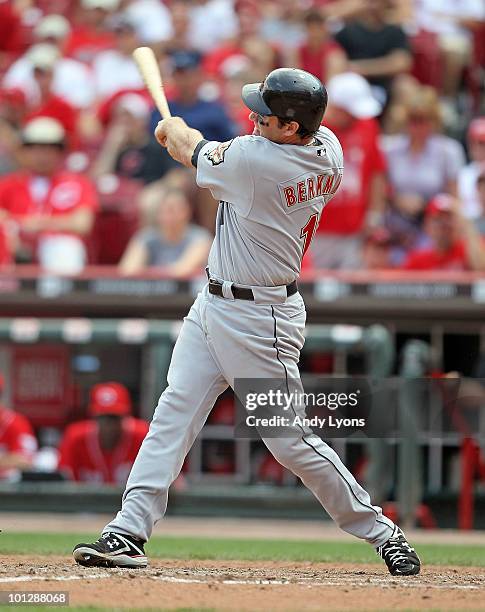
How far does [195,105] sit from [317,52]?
1.53 meters

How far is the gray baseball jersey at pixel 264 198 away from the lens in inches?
195

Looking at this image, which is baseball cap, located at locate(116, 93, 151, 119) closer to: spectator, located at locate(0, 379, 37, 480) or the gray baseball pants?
spectator, located at locate(0, 379, 37, 480)

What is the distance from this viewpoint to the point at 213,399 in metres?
5.19

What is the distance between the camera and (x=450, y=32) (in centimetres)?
1259

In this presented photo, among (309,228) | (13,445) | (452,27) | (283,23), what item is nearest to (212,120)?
(283,23)

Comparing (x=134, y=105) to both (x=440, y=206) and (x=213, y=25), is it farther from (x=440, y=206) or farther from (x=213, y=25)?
(x=440, y=206)

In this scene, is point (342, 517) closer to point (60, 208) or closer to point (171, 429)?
point (171, 429)

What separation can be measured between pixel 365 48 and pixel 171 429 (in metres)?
7.82

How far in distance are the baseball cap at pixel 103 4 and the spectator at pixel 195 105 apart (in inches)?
102

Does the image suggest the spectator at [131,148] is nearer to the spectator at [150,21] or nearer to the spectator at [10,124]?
the spectator at [10,124]

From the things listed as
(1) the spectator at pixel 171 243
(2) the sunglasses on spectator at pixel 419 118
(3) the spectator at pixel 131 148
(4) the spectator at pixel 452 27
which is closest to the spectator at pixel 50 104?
(3) the spectator at pixel 131 148

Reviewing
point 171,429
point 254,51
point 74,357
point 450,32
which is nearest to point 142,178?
point 254,51

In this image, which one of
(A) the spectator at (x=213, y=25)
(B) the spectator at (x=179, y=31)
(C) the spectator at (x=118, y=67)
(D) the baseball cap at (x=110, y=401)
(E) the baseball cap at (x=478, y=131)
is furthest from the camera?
(A) the spectator at (x=213, y=25)

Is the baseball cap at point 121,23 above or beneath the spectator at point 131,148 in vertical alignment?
above
